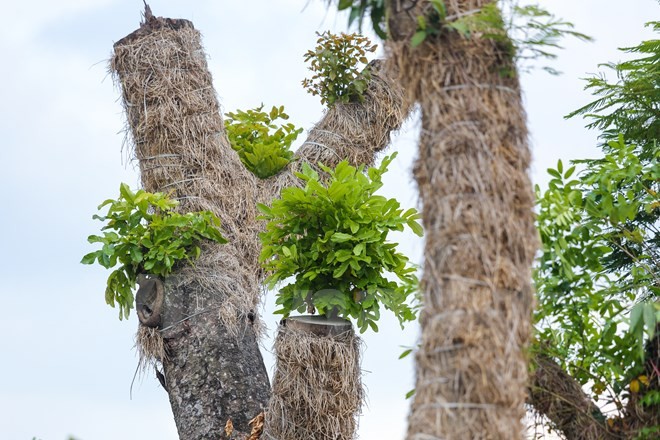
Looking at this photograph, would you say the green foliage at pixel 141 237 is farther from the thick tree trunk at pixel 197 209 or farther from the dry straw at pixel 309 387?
the dry straw at pixel 309 387

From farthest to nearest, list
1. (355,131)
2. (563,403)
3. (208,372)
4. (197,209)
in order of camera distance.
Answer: (355,131) < (197,209) < (208,372) < (563,403)

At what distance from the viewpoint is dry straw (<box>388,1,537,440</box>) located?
3285mm

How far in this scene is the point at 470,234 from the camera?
3.39m

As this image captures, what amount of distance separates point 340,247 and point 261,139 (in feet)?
7.61

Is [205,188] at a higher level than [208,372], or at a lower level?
higher

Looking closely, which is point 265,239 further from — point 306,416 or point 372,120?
point 372,120

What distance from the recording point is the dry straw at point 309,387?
5.58m

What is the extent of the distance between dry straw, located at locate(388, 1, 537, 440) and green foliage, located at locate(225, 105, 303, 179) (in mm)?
3648

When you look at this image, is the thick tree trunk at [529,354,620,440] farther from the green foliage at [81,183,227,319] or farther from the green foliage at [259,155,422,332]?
the green foliage at [81,183,227,319]

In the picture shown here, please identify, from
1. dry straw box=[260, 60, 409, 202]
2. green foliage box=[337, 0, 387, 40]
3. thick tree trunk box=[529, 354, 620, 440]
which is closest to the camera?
green foliage box=[337, 0, 387, 40]

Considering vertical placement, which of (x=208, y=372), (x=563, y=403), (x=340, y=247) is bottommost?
(x=563, y=403)

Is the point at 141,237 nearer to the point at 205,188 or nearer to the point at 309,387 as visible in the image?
the point at 205,188

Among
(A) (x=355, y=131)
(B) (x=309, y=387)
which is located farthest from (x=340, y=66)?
(B) (x=309, y=387)

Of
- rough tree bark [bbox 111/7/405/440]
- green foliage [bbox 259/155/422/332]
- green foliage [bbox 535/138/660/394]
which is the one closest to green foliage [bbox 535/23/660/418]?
green foliage [bbox 535/138/660/394]
